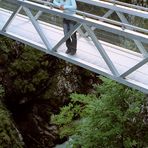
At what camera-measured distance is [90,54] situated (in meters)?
9.00

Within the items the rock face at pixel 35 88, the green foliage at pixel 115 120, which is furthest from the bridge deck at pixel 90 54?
the rock face at pixel 35 88

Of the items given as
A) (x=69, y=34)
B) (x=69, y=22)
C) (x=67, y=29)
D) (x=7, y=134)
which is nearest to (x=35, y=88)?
(x=7, y=134)

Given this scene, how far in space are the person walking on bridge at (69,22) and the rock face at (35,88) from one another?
17.9 feet

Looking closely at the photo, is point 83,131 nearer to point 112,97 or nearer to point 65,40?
point 112,97

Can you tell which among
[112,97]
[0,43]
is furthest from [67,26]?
[0,43]

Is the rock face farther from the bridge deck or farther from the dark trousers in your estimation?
the dark trousers

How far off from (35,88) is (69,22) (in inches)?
238

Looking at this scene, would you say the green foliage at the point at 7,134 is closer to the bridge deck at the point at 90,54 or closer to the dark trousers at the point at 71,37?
the bridge deck at the point at 90,54

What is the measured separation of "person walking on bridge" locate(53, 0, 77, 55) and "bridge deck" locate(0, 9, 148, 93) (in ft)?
0.53

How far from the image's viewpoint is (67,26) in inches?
346

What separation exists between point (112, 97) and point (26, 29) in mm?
2653

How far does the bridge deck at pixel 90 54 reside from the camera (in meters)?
8.02

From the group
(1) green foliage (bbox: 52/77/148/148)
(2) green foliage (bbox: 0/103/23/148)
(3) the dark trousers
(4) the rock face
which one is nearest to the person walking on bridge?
(3) the dark trousers

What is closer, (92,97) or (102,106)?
(102,106)
